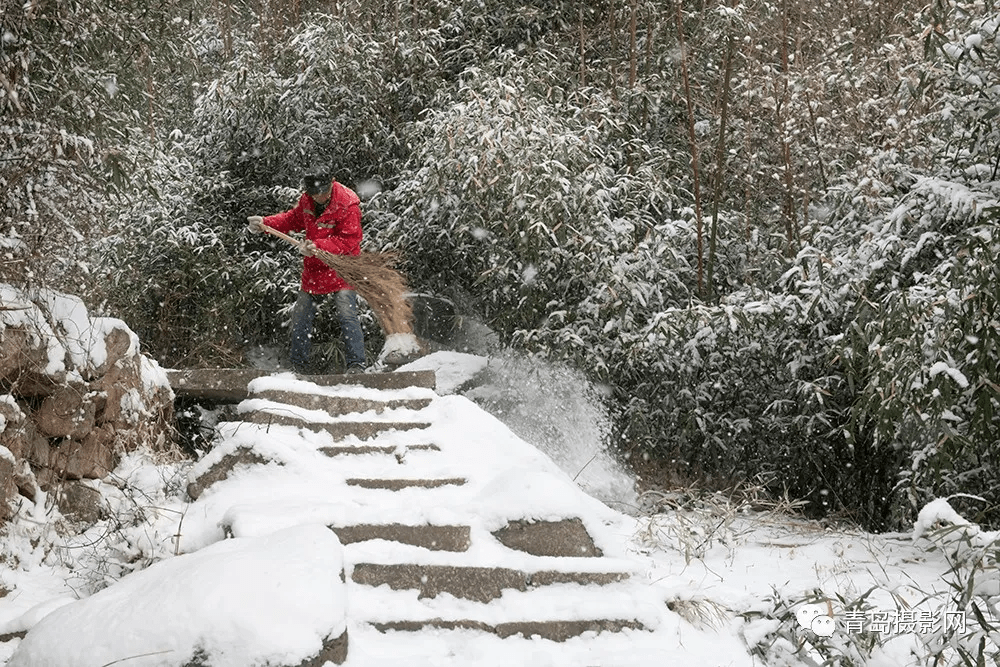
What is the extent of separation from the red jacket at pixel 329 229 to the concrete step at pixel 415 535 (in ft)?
7.64

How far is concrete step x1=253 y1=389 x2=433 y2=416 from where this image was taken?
4277 millimetres

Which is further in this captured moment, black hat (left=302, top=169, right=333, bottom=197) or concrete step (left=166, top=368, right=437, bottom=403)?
black hat (left=302, top=169, right=333, bottom=197)

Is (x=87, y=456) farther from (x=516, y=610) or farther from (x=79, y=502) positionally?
(x=516, y=610)

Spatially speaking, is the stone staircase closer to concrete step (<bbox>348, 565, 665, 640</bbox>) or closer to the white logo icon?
concrete step (<bbox>348, 565, 665, 640</bbox>)

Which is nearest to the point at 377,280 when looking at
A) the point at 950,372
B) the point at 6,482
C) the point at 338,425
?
the point at 338,425

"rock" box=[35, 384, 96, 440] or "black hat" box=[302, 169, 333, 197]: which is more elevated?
"black hat" box=[302, 169, 333, 197]

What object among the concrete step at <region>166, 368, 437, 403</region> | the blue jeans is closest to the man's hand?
the blue jeans

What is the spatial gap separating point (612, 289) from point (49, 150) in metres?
3.27

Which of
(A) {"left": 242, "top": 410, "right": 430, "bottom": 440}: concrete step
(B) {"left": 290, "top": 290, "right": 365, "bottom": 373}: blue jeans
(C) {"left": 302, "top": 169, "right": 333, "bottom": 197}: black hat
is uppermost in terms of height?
(C) {"left": 302, "top": 169, "right": 333, "bottom": 197}: black hat

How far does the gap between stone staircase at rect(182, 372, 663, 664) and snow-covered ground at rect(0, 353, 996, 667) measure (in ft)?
0.05

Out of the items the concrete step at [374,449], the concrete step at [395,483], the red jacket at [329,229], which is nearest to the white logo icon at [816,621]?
the concrete step at [395,483]

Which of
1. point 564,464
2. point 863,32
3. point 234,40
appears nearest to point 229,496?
point 564,464

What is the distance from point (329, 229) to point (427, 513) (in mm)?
2565

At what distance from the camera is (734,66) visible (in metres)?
7.58
